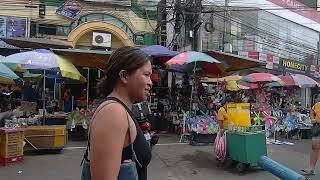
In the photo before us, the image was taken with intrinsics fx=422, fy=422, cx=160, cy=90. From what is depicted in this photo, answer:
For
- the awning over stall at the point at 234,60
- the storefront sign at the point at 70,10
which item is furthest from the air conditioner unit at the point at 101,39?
the awning over stall at the point at 234,60

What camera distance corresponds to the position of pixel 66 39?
18531mm

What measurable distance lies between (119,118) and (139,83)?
25 centimetres

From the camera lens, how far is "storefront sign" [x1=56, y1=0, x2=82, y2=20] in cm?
1850

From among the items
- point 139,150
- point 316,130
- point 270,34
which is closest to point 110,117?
point 139,150

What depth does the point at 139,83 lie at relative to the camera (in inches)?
75.3

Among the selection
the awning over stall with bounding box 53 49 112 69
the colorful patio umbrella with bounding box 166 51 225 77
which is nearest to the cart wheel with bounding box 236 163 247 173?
the colorful patio umbrella with bounding box 166 51 225 77

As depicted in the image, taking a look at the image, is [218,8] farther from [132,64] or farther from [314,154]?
[132,64]

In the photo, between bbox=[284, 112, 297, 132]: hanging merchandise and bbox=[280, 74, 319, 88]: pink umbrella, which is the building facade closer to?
bbox=[280, 74, 319, 88]: pink umbrella

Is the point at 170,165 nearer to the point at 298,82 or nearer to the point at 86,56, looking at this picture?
the point at 86,56

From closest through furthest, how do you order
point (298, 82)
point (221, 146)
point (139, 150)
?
point (139, 150)
point (221, 146)
point (298, 82)

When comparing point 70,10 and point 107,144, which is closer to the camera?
point 107,144

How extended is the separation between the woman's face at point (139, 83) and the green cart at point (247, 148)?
6436 millimetres

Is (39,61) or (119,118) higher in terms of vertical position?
(39,61)

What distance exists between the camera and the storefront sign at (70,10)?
60.7ft
